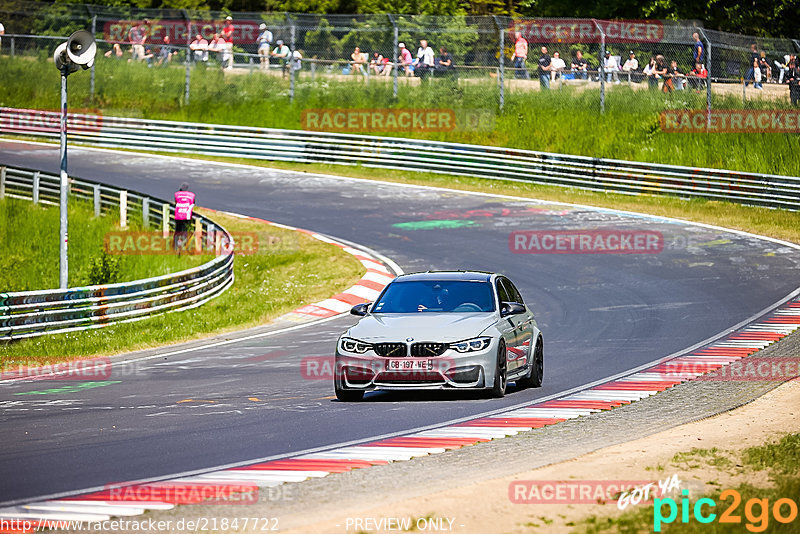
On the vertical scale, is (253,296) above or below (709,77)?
below

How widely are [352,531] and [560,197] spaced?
89.3 feet

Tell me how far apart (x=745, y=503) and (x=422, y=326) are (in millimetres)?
5263

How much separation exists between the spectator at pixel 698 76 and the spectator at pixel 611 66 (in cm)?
258

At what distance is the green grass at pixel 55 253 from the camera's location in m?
24.3

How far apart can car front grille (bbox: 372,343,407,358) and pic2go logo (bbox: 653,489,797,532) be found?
4722mm

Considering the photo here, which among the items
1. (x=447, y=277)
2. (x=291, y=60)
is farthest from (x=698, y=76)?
(x=447, y=277)

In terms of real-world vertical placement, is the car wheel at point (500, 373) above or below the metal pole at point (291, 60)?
below

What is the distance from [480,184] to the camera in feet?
119

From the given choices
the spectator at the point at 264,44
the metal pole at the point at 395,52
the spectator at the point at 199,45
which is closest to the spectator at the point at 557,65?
the metal pole at the point at 395,52

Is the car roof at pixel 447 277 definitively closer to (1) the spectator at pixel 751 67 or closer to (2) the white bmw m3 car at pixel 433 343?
(2) the white bmw m3 car at pixel 433 343

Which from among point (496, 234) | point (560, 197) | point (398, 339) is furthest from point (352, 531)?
point (560, 197)

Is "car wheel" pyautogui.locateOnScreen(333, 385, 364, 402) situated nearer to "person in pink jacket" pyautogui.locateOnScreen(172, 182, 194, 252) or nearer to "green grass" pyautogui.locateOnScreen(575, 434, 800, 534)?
"green grass" pyautogui.locateOnScreen(575, 434, 800, 534)

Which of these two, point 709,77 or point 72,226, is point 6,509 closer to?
point 72,226

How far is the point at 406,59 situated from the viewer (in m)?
39.4
